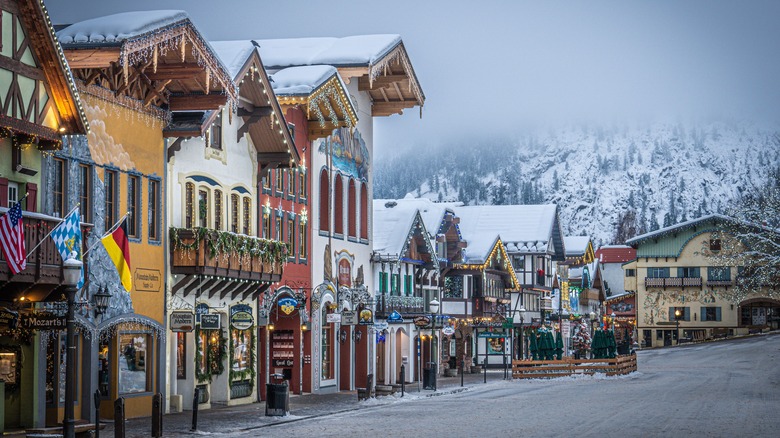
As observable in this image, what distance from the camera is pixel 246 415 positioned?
35500 millimetres

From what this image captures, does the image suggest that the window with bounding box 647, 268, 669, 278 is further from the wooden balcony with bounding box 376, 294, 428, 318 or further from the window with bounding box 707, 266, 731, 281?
the wooden balcony with bounding box 376, 294, 428, 318

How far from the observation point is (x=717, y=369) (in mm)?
68750

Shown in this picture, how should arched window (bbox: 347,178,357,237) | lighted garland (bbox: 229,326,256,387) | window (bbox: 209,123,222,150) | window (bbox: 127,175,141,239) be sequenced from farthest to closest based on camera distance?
arched window (bbox: 347,178,357,237)
lighted garland (bbox: 229,326,256,387)
window (bbox: 209,123,222,150)
window (bbox: 127,175,141,239)

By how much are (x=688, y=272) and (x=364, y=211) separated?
64.9m

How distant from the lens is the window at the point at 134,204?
34.2m

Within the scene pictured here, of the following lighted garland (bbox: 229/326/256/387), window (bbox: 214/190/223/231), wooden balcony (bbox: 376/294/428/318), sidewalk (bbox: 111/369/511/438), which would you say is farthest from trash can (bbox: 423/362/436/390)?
window (bbox: 214/190/223/231)

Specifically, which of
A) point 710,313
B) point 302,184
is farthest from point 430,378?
point 710,313

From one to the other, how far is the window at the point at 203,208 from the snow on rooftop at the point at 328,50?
11.1 m

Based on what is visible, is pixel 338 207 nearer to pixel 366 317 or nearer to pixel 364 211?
pixel 364 211

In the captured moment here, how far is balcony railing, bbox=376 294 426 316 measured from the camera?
5719 centimetres

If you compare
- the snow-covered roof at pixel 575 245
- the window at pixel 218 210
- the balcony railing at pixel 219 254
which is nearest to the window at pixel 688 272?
the snow-covered roof at pixel 575 245

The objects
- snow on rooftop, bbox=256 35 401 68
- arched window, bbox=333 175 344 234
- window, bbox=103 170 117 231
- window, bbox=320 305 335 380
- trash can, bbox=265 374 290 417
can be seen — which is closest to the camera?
window, bbox=103 170 117 231

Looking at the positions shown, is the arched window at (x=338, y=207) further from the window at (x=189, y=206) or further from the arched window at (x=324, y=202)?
the window at (x=189, y=206)

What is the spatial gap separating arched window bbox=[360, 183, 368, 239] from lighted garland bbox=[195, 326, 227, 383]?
15.9m
